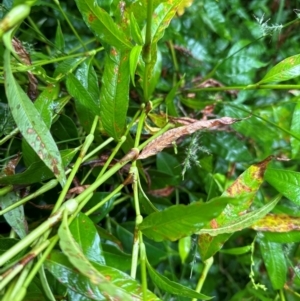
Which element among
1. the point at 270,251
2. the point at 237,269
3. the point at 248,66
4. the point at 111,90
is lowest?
the point at 237,269

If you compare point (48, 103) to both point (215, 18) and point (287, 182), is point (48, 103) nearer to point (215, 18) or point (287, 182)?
point (287, 182)

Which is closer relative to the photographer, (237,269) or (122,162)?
(122,162)

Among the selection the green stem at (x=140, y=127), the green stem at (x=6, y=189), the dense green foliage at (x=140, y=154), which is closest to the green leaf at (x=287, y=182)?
the dense green foliage at (x=140, y=154)

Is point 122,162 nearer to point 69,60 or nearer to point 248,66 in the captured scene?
point 69,60

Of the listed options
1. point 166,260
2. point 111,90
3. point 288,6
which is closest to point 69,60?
point 111,90

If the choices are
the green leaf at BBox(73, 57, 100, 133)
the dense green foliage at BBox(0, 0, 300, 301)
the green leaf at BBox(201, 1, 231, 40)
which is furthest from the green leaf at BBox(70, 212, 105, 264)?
the green leaf at BBox(201, 1, 231, 40)

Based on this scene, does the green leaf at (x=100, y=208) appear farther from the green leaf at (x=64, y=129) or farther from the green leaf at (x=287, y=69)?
the green leaf at (x=287, y=69)
